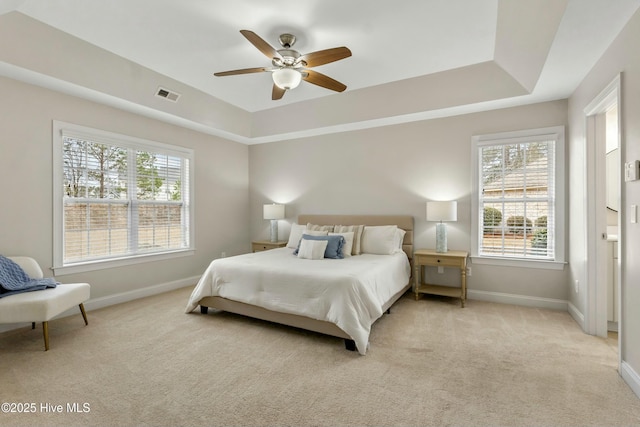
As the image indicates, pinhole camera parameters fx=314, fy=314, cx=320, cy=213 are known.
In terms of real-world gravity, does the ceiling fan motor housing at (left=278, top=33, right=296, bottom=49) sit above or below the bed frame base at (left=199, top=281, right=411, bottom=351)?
above

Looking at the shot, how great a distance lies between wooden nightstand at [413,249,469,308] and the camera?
154 inches

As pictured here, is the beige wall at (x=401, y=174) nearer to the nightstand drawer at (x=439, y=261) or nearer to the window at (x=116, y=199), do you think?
the nightstand drawer at (x=439, y=261)

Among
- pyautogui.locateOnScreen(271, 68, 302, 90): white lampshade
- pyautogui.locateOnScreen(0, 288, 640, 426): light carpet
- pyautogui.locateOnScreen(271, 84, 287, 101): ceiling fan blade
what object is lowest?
pyautogui.locateOnScreen(0, 288, 640, 426): light carpet

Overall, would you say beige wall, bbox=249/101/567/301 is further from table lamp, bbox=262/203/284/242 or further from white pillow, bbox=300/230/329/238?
white pillow, bbox=300/230/329/238

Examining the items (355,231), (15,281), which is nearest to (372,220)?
(355,231)

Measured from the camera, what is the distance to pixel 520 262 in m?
3.97

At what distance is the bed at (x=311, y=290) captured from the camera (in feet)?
9.14

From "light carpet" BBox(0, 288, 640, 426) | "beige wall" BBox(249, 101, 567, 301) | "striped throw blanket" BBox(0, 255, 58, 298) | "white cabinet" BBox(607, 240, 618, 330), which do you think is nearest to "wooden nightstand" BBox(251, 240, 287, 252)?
"beige wall" BBox(249, 101, 567, 301)

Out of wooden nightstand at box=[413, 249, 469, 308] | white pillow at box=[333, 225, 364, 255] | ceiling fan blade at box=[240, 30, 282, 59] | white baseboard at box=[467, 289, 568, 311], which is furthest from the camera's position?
white pillow at box=[333, 225, 364, 255]

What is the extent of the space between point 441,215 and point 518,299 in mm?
1430

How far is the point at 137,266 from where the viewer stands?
436 centimetres

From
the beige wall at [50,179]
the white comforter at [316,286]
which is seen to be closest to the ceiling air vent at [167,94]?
the beige wall at [50,179]

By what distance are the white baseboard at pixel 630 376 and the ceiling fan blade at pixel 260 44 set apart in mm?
3564

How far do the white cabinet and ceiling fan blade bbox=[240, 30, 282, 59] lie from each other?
12.1 ft
